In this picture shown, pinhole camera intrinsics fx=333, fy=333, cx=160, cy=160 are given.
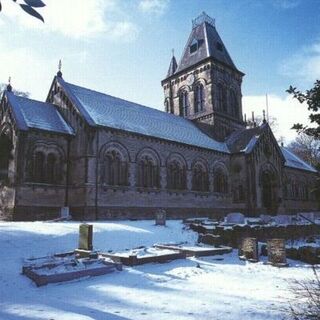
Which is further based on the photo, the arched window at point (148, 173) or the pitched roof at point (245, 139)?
the pitched roof at point (245, 139)

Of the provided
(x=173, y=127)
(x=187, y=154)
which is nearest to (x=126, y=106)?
(x=173, y=127)

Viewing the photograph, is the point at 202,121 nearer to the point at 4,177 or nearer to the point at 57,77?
the point at 57,77

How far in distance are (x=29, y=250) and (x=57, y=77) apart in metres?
17.3

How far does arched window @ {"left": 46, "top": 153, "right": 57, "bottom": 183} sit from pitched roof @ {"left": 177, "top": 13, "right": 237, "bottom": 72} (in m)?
22.3

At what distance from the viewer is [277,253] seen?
36.6 feet

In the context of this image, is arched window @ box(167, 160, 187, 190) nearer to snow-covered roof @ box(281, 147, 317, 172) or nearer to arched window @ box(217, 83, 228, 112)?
arched window @ box(217, 83, 228, 112)

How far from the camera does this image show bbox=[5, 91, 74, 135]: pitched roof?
20781 millimetres

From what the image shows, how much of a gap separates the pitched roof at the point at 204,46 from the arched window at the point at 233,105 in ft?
10.7

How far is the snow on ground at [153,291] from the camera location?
19.7 ft

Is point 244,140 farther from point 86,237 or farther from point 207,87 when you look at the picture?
point 86,237

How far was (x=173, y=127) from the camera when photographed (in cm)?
3017

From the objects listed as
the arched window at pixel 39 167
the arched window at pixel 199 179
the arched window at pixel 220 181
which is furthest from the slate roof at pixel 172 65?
the arched window at pixel 39 167

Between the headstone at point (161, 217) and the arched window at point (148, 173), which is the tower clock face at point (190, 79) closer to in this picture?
the arched window at point (148, 173)

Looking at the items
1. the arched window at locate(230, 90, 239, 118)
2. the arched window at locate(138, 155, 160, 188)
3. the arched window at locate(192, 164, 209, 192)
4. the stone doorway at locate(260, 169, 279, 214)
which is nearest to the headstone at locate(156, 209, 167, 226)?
the arched window at locate(138, 155, 160, 188)
